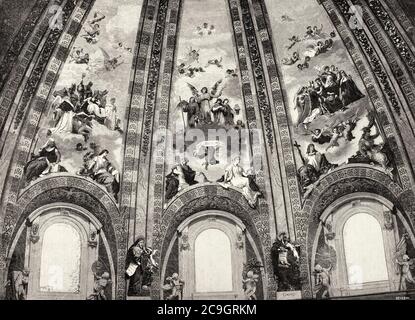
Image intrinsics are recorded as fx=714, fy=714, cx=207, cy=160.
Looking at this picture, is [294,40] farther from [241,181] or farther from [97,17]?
[97,17]

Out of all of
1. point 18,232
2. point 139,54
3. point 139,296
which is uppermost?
point 139,54

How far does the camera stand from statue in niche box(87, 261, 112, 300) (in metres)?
20.7

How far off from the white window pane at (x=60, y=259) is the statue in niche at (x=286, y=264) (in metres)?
5.82

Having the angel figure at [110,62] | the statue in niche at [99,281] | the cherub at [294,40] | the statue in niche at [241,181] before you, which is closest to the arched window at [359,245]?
the statue in niche at [241,181]

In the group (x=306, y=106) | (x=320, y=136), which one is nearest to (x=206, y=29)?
(x=306, y=106)

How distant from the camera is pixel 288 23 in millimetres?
21781

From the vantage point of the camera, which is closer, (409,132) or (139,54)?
(409,132)

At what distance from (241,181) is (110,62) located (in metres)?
A: 5.46

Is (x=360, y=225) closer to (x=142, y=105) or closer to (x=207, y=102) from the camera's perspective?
(x=207, y=102)

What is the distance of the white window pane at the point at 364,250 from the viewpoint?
805 inches

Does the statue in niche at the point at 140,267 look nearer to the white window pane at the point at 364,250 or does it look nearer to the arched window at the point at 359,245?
the arched window at the point at 359,245

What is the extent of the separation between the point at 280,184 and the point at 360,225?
2.69 metres

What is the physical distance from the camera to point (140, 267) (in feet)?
68.7

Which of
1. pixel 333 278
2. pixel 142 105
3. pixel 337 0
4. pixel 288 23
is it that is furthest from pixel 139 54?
pixel 333 278
